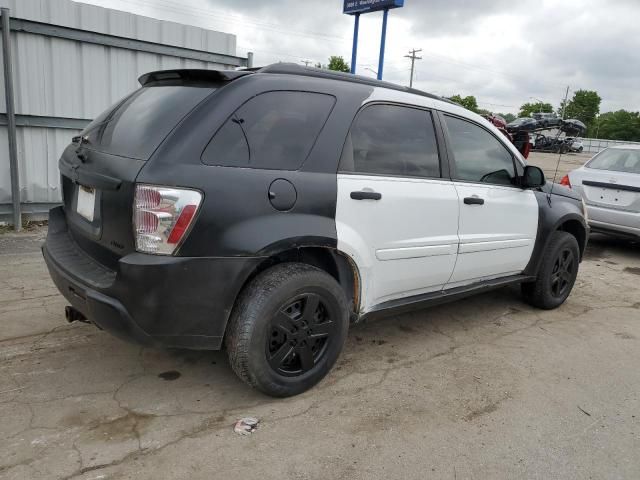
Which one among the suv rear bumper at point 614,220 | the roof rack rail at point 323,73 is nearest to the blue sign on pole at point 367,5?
the suv rear bumper at point 614,220

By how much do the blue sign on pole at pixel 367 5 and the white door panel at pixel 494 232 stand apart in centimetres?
987

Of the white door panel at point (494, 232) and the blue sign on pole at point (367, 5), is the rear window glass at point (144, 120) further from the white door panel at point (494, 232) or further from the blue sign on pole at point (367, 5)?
the blue sign on pole at point (367, 5)

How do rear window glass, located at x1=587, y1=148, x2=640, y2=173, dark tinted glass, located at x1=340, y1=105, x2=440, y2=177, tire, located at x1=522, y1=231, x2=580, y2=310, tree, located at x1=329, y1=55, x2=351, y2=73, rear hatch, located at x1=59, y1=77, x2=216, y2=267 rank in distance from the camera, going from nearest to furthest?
rear hatch, located at x1=59, y1=77, x2=216, y2=267 → dark tinted glass, located at x1=340, y1=105, x2=440, y2=177 → tire, located at x1=522, y1=231, x2=580, y2=310 → rear window glass, located at x1=587, y1=148, x2=640, y2=173 → tree, located at x1=329, y1=55, x2=351, y2=73

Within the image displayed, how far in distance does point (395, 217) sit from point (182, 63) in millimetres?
5511

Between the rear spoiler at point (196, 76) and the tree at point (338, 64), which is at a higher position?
the tree at point (338, 64)

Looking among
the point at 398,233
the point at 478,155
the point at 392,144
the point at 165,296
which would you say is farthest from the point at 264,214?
the point at 478,155

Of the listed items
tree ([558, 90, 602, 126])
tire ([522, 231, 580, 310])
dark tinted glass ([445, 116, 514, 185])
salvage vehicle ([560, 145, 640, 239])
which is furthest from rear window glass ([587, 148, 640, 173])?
tree ([558, 90, 602, 126])

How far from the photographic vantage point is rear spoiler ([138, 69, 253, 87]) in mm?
2748

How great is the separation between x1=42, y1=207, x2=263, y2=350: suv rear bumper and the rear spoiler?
98 centimetres

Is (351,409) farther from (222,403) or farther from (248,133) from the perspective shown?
(248,133)

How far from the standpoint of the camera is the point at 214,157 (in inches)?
101

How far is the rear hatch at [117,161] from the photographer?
2.53 metres

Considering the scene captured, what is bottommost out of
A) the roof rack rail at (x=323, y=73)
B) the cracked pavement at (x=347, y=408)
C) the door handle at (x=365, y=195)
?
the cracked pavement at (x=347, y=408)

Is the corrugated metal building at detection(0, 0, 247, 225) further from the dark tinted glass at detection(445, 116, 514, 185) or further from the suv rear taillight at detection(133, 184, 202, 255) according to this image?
the dark tinted glass at detection(445, 116, 514, 185)
